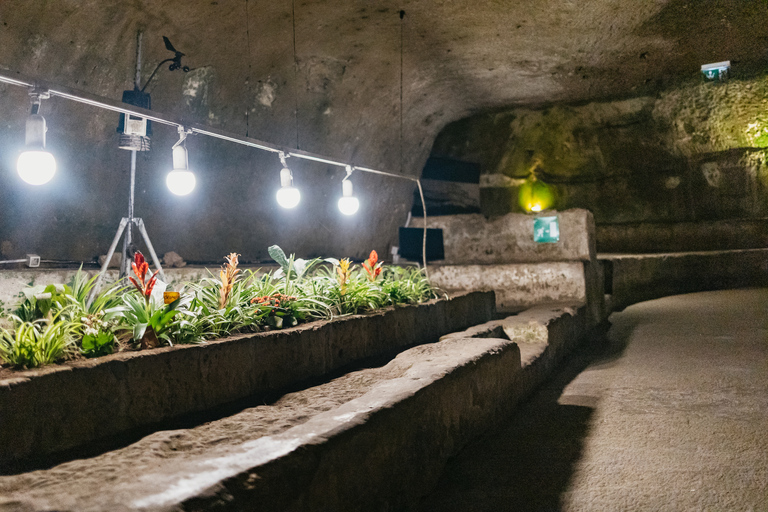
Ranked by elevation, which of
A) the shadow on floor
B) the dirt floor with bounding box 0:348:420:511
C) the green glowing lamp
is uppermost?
the green glowing lamp

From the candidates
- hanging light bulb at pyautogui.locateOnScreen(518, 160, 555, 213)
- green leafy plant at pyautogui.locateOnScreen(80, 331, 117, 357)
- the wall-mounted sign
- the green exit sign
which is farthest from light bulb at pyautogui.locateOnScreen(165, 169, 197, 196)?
hanging light bulb at pyautogui.locateOnScreen(518, 160, 555, 213)

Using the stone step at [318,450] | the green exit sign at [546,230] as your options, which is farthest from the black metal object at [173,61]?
the green exit sign at [546,230]

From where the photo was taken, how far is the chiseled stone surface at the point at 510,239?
284 inches

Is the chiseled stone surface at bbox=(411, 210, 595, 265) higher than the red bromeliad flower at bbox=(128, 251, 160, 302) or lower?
higher

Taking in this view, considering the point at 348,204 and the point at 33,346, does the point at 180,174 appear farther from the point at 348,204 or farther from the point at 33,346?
the point at 348,204

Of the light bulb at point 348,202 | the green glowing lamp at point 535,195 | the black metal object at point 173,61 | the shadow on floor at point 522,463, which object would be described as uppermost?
the black metal object at point 173,61

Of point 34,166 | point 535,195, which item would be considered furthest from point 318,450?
point 535,195

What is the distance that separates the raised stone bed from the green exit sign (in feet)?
13.2

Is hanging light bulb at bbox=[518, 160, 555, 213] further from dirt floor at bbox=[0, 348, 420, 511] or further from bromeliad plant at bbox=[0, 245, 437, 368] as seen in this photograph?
dirt floor at bbox=[0, 348, 420, 511]

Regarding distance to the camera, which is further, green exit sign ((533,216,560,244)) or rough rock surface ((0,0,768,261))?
green exit sign ((533,216,560,244))

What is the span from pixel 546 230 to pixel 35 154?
A: 609 cm

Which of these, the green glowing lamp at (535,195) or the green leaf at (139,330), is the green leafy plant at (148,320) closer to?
the green leaf at (139,330)

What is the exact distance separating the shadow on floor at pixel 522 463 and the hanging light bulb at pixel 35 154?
2.50 metres

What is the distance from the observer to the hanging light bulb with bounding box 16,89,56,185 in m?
2.77
